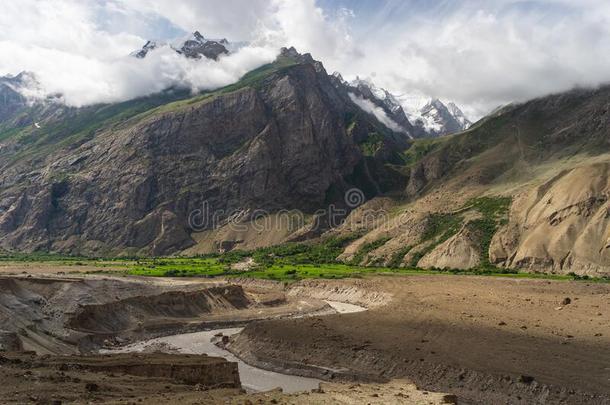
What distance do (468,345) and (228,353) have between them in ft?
87.1

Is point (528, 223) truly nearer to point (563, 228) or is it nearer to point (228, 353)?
point (563, 228)

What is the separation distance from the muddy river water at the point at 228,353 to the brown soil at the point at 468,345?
57.3 inches

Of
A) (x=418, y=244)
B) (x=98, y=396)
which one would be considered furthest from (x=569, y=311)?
(x=418, y=244)

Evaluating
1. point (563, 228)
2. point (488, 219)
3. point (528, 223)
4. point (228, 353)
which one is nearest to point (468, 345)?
point (228, 353)

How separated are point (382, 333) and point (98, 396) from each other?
3696cm

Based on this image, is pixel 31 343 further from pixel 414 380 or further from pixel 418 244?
pixel 418 244

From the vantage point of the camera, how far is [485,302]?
250 ft

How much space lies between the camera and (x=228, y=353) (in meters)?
62.2

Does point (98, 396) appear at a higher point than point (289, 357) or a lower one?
higher

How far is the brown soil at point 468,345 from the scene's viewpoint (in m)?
41.5

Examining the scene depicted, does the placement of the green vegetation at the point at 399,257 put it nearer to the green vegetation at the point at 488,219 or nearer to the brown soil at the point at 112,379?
the green vegetation at the point at 488,219

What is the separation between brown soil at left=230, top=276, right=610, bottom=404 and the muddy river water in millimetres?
1456

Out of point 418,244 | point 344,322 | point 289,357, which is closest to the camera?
point 289,357

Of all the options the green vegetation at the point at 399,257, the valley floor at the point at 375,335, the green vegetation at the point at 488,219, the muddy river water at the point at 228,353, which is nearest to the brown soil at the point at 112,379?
the valley floor at the point at 375,335
